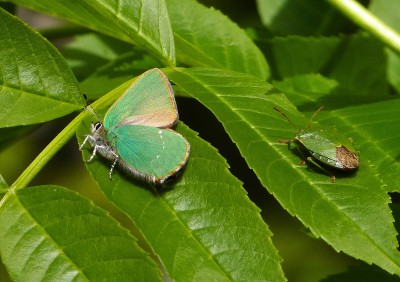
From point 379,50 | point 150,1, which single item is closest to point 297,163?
point 150,1

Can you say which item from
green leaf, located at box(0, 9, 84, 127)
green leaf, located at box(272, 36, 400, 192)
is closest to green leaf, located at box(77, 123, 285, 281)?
green leaf, located at box(0, 9, 84, 127)

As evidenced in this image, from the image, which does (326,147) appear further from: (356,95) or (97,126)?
(97,126)

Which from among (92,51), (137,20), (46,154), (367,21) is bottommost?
(92,51)

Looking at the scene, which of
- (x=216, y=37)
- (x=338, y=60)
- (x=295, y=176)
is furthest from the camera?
(x=338, y=60)

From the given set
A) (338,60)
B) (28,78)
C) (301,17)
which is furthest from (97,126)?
(301,17)

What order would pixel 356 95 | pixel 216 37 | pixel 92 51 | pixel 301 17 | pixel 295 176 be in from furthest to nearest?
pixel 301 17, pixel 92 51, pixel 216 37, pixel 356 95, pixel 295 176

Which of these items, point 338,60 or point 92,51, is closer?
point 338,60

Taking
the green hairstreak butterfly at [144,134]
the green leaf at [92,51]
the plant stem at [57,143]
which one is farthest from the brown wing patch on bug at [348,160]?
the green leaf at [92,51]

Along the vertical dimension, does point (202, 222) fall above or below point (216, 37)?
below
